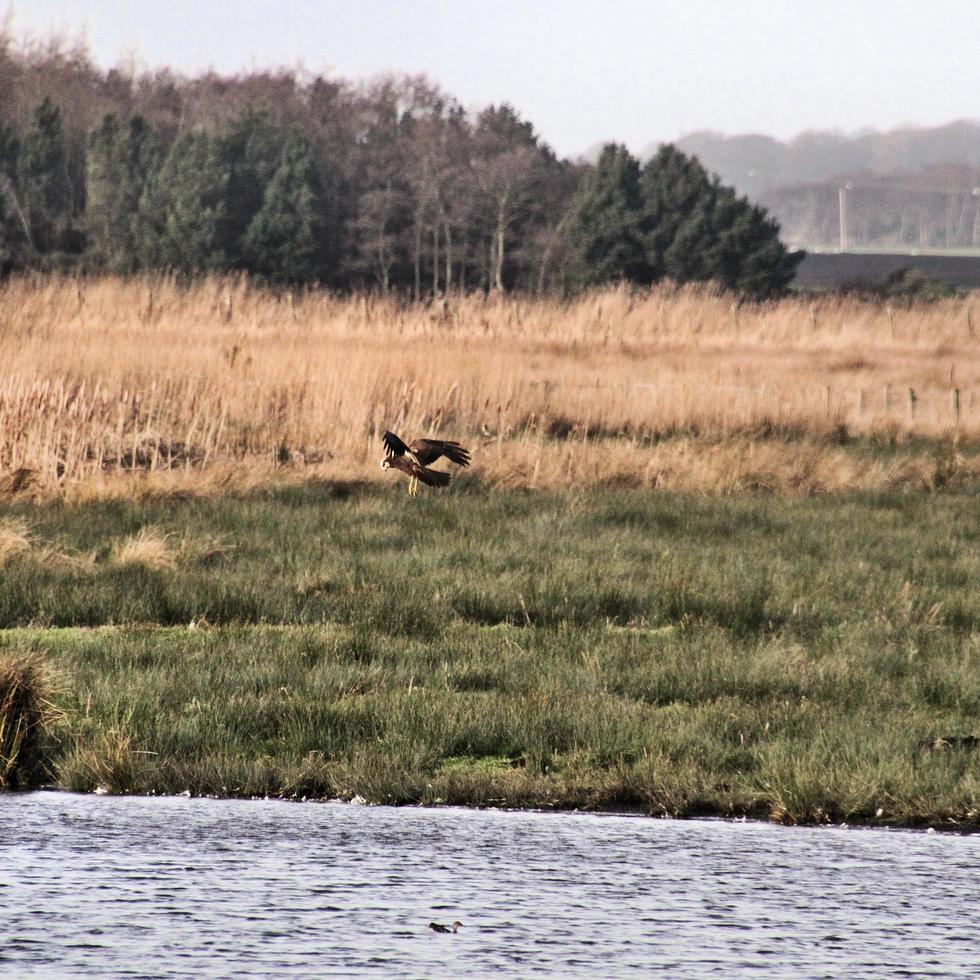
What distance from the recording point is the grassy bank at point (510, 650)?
21.9 feet

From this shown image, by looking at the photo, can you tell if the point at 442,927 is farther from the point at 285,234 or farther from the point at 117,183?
the point at 117,183

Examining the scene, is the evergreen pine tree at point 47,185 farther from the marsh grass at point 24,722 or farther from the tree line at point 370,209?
the marsh grass at point 24,722

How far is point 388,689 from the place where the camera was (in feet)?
26.8

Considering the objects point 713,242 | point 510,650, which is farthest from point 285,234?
point 510,650

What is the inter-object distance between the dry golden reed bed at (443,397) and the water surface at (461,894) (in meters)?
9.17

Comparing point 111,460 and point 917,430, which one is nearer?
point 111,460

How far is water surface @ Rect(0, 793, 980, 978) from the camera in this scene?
4273 mm

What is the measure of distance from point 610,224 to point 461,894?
44163mm

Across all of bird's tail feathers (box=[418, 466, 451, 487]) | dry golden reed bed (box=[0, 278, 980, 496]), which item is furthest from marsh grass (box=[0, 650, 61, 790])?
dry golden reed bed (box=[0, 278, 980, 496])

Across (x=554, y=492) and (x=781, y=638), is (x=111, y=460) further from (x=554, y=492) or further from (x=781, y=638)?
(x=781, y=638)

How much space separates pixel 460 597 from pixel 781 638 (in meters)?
2.09

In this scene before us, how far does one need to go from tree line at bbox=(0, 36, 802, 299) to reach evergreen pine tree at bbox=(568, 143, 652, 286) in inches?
2.2

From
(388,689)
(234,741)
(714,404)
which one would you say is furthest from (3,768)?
(714,404)

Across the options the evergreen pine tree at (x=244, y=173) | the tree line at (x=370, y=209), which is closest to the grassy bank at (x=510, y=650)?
the tree line at (x=370, y=209)
